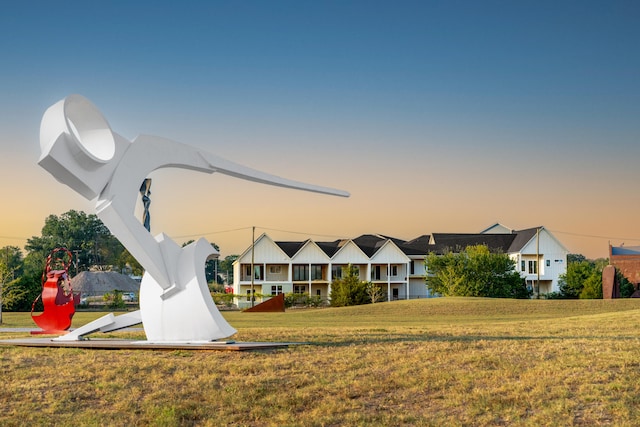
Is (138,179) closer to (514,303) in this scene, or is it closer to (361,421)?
(361,421)

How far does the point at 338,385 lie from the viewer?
1087 cm

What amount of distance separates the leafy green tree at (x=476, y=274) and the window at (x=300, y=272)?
1316cm

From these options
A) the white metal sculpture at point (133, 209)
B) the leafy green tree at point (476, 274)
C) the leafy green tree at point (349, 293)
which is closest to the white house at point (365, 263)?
the leafy green tree at point (476, 274)

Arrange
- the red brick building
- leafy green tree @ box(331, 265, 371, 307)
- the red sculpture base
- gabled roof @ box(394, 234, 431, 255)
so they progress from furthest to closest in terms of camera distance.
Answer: the red brick building, gabled roof @ box(394, 234, 431, 255), leafy green tree @ box(331, 265, 371, 307), the red sculpture base

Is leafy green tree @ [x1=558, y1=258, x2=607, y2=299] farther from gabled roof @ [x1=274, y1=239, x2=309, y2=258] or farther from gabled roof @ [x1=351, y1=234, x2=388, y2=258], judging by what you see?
gabled roof @ [x1=274, y1=239, x2=309, y2=258]

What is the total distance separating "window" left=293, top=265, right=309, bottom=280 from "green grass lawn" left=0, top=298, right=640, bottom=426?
51.4 m

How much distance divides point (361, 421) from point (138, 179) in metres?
7.95

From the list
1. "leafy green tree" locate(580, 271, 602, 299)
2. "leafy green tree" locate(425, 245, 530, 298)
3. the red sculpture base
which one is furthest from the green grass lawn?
"leafy green tree" locate(580, 271, 602, 299)

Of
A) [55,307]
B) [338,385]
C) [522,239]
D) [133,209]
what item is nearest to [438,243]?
[522,239]

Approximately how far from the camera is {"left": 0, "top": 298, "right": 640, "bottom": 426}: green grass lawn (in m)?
9.42

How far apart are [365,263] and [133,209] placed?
166 ft

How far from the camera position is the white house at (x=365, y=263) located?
211ft

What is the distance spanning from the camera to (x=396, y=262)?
214 feet

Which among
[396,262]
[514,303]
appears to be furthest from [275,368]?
[396,262]
